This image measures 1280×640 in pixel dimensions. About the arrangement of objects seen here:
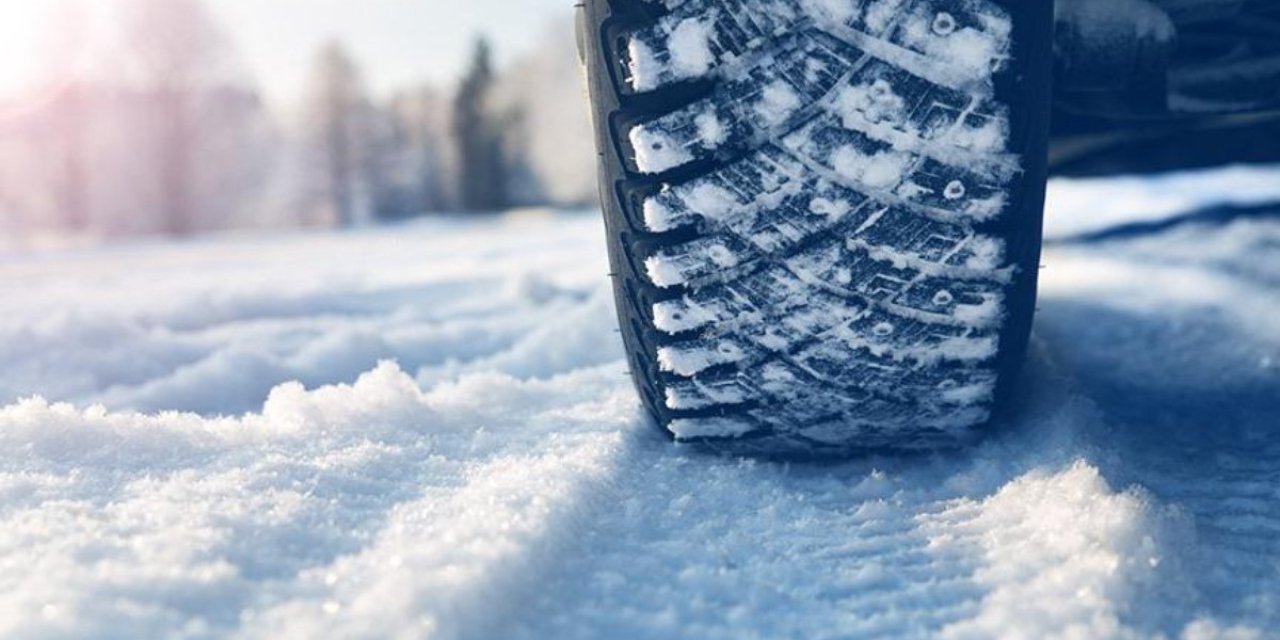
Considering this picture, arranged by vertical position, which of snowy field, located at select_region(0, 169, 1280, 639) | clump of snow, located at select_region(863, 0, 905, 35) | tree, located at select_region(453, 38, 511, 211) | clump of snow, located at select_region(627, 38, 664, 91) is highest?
clump of snow, located at select_region(863, 0, 905, 35)

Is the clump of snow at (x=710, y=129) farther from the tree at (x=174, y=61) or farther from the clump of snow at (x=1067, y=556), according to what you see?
the tree at (x=174, y=61)

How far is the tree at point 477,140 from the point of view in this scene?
24.8 meters

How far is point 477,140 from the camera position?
2497 centimetres

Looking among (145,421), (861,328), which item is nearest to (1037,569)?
(861,328)

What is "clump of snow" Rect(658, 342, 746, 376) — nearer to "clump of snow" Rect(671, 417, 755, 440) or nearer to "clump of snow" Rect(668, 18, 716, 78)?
"clump of snow" Rect(671, 417, 755, 440)

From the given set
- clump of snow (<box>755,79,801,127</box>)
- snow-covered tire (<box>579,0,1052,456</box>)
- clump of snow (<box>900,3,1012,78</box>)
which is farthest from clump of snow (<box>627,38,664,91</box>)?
clump of snow (<box>900,3,1012,78</box>)

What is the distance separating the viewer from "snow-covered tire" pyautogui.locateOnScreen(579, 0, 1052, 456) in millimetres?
892

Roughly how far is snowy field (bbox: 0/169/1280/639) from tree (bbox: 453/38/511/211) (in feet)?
76.8

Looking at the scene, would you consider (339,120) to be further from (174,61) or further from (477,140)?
(174,61)

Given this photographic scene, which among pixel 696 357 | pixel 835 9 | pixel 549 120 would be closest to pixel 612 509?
pixel 696 357

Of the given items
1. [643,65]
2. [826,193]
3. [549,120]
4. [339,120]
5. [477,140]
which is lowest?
[477,140]

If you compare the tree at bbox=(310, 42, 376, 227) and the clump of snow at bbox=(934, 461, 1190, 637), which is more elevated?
the clump of snow at bbox=(934, 461, 1190, 637)

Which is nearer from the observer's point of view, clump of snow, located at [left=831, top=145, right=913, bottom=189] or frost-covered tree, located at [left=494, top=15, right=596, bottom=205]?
clump of snow, located at [left=831, top=145, right=913, bottom=189]

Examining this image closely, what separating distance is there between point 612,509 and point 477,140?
24.8 meters
